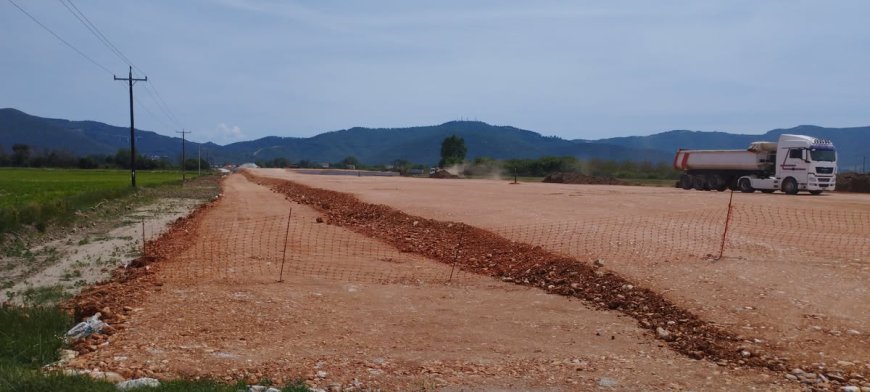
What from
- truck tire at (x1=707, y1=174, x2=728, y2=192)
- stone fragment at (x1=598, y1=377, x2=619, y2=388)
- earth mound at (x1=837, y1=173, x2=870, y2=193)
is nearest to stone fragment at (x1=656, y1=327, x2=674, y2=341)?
stone fragment at (x1=598, y1=377, x2=619, y2=388)

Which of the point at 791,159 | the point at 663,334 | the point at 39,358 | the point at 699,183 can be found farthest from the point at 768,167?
the point at 39,358

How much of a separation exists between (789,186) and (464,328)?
3369 cm

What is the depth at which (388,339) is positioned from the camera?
24.6 feet

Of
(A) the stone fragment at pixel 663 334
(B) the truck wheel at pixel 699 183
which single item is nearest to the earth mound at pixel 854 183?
(B) the truck wheel at pixel 699 183

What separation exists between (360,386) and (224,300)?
383cm

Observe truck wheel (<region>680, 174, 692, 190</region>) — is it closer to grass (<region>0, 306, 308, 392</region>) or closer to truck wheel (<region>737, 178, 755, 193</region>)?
truck wheel (<region>737, 178, 755, 193</region>)

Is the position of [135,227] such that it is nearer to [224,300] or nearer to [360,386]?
[224,300]

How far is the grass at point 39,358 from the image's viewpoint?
17.8ft

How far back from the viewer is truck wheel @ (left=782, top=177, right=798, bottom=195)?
→ 3569 cm

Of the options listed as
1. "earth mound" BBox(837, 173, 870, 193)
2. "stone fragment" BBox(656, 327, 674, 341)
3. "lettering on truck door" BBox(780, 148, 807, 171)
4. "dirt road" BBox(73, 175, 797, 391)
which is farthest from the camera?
"earth mound" BBox(837, 173, 870, 193)

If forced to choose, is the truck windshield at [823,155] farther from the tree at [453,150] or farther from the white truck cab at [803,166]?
the tree at [453,150]

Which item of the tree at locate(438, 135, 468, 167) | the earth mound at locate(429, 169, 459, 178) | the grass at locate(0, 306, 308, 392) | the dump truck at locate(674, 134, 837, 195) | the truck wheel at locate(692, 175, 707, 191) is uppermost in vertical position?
the tree at locate(438, 135, 468, 167)

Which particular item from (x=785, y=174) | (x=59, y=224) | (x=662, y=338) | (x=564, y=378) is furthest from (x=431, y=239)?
(x=785, y=174)

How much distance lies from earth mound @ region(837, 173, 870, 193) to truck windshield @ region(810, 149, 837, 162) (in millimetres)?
10594
